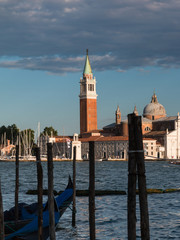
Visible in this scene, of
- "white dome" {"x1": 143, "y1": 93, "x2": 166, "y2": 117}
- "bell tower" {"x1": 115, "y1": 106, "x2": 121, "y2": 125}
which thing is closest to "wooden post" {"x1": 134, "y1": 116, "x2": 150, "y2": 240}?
"white dome" {"x1": 143, "y1": 93, "x2": 166, "y2": 117}

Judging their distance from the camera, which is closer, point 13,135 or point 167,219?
point 167,219

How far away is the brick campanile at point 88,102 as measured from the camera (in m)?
110

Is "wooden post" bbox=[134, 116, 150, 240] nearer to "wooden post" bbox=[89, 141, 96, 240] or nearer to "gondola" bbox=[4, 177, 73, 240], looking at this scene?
"wooden post" bbox=[89, 141, 96, 240]

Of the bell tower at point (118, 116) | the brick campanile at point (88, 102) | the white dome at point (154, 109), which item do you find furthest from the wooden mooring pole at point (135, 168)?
the bell tower at point (118, 116)

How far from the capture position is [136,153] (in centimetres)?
747

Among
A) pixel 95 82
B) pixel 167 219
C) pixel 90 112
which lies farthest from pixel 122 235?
pixel 95 82

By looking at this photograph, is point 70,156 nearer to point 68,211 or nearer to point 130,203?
point 68,211

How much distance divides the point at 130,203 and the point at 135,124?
1181 mm

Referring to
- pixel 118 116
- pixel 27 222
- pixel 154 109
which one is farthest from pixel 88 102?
pixel 27 222

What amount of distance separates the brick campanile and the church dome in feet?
36.9

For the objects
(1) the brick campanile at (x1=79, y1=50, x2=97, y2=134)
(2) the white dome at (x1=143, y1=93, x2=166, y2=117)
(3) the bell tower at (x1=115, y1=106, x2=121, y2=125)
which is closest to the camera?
(1) the brick campanile at (x1=79, y1=50, x2=97, y2=134)

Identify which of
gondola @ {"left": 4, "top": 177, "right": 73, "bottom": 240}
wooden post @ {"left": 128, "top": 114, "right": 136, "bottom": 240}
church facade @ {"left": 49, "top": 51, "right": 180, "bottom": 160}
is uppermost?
church facade @ {"left": 49, "top": 51, "right": 180, "bottom": 160}

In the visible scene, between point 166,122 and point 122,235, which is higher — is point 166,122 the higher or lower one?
the higher one

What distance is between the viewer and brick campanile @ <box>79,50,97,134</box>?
11038 centimetres
